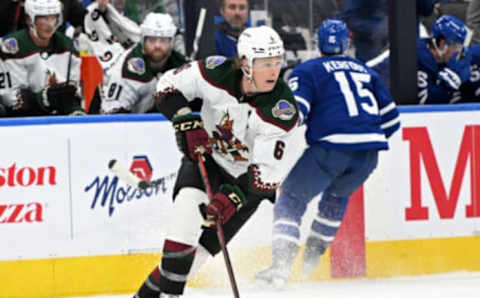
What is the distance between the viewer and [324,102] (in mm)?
5457

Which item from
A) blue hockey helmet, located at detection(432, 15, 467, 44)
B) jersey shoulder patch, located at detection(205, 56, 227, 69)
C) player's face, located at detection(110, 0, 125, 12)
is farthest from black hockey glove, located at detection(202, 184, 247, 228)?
blue hockey helmet, located at detection(432, 15, 467, 44)

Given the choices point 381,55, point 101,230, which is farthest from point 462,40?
point 101,230

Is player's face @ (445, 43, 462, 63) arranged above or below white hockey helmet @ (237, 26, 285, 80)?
below

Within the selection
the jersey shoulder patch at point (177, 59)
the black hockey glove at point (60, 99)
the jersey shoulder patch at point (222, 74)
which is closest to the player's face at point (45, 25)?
the black hockey glove at point (60, 99)

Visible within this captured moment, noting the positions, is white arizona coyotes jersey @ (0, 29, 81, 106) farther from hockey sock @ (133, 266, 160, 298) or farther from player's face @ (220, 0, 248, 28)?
hockey sock @ (133, 266, 160, 298)

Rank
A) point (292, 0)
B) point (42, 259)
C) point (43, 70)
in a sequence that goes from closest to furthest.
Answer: point (42, 259) < point (43, 70) < point (292, 0)

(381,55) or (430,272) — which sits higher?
(381,55)

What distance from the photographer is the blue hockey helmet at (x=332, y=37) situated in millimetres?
5531

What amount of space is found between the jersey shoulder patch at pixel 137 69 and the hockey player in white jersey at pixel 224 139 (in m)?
1.14

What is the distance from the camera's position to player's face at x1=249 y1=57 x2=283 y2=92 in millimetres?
4270

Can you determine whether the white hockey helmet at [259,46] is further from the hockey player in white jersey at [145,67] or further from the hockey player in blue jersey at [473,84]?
the hockey player in blue jersey at [473,84]

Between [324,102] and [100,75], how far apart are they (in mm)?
1364

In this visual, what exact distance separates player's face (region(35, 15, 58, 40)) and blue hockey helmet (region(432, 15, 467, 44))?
215 cm

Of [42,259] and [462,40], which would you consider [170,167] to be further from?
[462,40]
